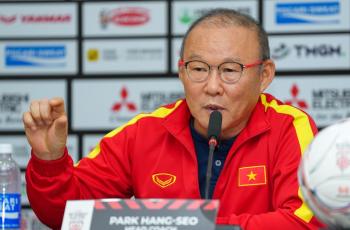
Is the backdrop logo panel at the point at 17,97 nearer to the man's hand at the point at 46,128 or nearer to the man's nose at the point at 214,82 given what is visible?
the man's nose at the point at 214,82

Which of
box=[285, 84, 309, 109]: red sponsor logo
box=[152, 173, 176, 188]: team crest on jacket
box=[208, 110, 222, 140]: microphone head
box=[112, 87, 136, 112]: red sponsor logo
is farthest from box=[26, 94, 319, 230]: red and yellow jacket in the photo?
box=[112, 87, 136, 112]: red sponsor logo

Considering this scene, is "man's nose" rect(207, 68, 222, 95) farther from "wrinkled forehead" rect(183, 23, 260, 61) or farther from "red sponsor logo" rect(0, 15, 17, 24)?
"red sponsor logo" rect(0, 15, 17, 24)

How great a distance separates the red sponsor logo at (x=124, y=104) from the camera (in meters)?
3.99

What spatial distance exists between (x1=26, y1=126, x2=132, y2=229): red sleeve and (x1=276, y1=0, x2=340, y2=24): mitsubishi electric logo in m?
1.91

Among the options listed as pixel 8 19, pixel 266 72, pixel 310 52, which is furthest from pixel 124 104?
pixel 266 72

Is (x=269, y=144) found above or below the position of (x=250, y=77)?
below

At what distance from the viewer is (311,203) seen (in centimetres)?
127

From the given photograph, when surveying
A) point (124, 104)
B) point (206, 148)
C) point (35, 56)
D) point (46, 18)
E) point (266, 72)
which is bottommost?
point (124, 104)

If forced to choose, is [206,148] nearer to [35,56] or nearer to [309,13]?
[309,13]

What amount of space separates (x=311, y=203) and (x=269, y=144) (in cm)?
78

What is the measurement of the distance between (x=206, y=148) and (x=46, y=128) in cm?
53

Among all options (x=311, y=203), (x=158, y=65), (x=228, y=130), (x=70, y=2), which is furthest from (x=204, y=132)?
(x=70, y=2)

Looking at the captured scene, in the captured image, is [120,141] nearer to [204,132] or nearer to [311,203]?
[204,132]

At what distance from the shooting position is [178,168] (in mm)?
2062
